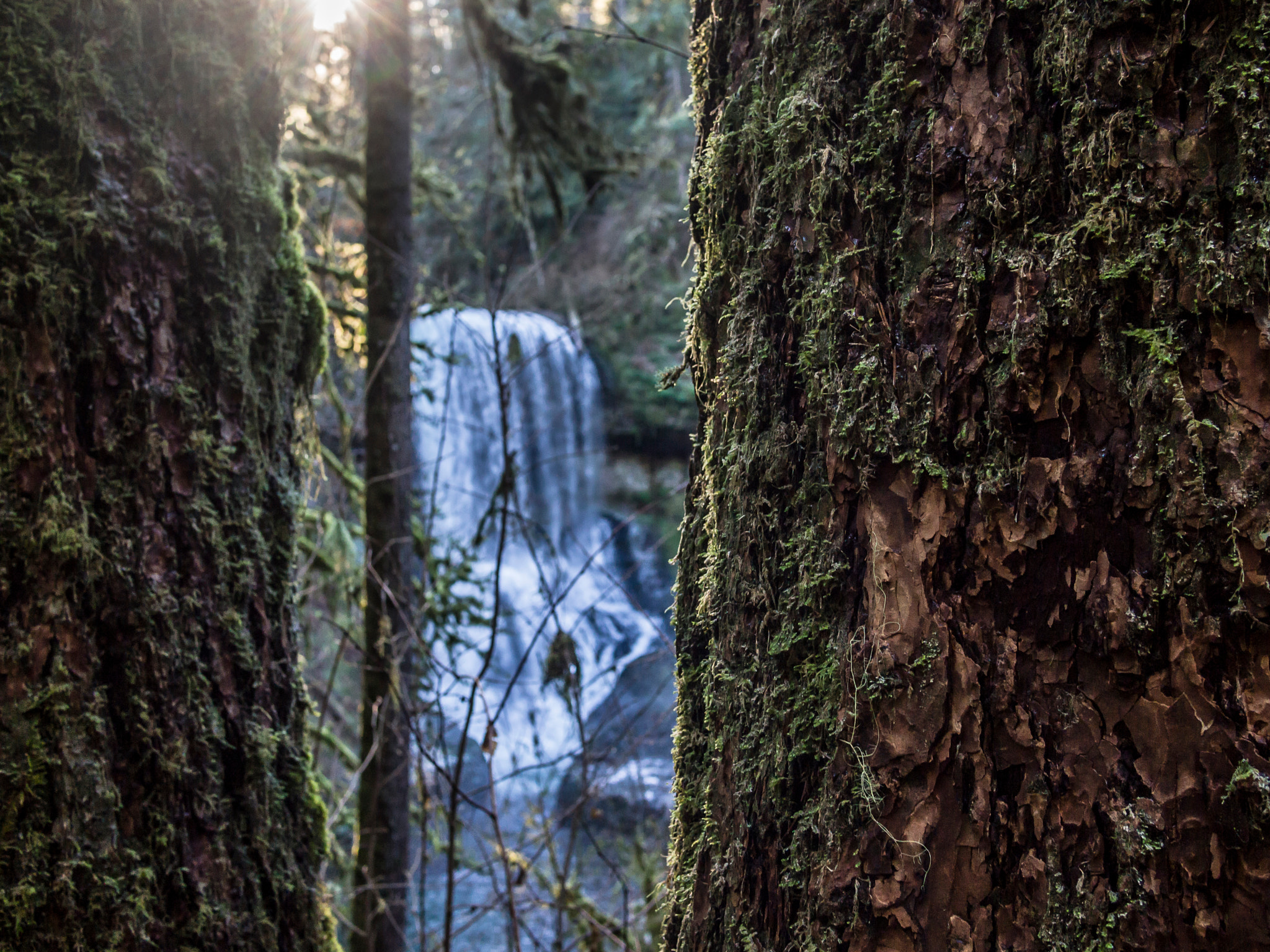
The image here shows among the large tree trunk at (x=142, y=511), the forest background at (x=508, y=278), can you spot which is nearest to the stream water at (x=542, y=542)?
the forest background at (x=508, y=278)

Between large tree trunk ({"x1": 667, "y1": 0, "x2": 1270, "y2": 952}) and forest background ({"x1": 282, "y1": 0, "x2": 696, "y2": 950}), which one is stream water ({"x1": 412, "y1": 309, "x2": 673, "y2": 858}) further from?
large tree trunk ({"x1": 667, "y1": 0, "x2": 1270, "y2": 952})

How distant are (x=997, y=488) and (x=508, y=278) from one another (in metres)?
4.62

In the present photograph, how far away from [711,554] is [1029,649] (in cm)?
44

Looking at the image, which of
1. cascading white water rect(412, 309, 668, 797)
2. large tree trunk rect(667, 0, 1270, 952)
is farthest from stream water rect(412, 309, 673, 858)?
large tree trunk rect(667, 0, 1270, 952)

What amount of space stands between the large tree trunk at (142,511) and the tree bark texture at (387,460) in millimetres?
2176

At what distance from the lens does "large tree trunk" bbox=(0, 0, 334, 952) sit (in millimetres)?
1582

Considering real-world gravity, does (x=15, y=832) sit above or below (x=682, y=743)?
below

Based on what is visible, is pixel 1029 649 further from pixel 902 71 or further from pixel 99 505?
pixel 99 505

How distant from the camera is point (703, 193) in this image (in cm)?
123

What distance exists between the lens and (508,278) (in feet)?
17.0

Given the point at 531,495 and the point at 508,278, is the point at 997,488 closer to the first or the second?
the point at 508,278

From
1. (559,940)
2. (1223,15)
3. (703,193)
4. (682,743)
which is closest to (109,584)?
(682,743)

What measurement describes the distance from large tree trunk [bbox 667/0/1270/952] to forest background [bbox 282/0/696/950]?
11.4 inches

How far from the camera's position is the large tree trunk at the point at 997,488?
0.79 metres
